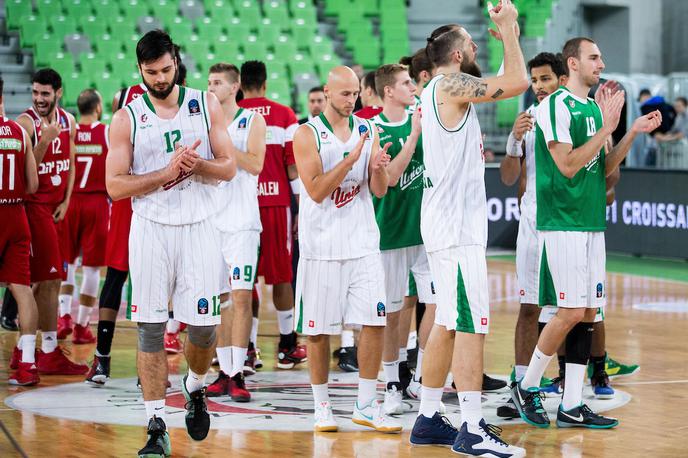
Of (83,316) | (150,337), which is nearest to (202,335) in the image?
(150,337)

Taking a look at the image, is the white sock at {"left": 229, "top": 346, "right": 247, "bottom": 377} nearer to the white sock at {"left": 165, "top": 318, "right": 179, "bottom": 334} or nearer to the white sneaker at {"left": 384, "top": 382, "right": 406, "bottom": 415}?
the white sneaker at {"left": 384, "top": 382, "right": 406, "bottom": 415}

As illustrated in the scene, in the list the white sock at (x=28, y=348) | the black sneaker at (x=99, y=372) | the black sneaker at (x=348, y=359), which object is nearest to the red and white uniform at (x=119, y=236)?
the black sneaker at (x=99, y=372)

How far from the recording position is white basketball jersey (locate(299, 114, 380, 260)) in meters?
6.89

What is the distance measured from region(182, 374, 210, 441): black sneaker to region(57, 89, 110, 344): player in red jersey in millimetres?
3838

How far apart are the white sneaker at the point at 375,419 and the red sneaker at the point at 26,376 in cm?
272

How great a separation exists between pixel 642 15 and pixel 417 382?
20.6 m

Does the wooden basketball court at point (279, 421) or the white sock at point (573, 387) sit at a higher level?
the white sock at point (573, 387)

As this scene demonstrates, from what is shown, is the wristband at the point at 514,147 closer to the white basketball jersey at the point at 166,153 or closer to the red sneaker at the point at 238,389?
the white basketball jersey at the point at 166,153

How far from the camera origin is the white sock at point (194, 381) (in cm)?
661

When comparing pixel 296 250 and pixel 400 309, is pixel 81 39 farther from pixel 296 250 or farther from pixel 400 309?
pixel 400 309

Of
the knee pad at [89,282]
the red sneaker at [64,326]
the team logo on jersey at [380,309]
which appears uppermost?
the team logo on jersey at [380,309]

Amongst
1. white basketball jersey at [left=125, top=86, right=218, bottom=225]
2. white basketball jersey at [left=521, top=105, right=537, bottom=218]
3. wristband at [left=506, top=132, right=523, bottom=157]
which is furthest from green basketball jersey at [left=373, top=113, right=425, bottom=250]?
white basketball jersey at [left=125, top=86, right=218, bottom=225]

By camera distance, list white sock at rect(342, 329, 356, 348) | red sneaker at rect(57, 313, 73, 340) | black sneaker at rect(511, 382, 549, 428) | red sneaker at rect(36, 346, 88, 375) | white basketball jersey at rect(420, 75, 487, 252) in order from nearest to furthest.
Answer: white basketball jersey at rect(420, 75, 487, 252) → black sneaker at rect(511, 382, 549, 428) → red sneaker at rect(36, 346, 88, 375) → white sock at rect(342, 329, 356, 348) → red sneaker at rect(57, 313, 73, 340)

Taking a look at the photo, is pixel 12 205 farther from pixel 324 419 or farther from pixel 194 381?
pixel 324 419
